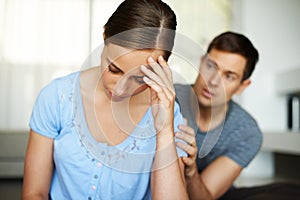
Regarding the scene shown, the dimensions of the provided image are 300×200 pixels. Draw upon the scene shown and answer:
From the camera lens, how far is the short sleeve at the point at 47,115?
77 cm

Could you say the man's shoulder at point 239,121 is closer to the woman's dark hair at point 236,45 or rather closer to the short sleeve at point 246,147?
the short sleeve at point 246,147

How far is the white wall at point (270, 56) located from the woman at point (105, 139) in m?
1.84

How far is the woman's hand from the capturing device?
Result: 0.64 meters

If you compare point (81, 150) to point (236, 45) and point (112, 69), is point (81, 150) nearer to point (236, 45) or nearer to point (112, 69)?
point (112, 69)

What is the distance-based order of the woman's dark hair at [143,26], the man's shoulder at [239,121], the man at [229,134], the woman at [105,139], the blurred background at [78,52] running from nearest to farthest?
the woman's dark hair at [143,26] → the woman at [105,139] → the man at [229,134] → the man's shoulder at [239,121] → the blurred background at [78,52]

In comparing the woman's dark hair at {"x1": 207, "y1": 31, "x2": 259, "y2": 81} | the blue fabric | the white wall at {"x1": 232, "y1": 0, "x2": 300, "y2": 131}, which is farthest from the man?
the white wall at {"x1": 232, "y1": 0, "x2": 300, "y2": 131}

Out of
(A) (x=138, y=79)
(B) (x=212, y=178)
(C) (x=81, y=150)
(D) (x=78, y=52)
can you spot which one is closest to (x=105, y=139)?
(C) (x=81, y=150)

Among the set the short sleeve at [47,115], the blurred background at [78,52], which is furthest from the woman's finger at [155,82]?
the blurred background at [78,52]

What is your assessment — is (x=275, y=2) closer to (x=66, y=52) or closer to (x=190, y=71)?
(x=66, y=52)

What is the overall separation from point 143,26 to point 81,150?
0.29m

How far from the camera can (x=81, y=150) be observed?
77cm

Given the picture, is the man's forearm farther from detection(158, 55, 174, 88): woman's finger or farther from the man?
detection(158, 55, 174, 88): woman's finger

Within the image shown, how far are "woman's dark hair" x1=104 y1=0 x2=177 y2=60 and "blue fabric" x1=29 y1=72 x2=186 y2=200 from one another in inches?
7.5

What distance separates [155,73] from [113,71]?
0.07 metres
